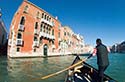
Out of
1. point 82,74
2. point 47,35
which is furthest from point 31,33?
point 82,74

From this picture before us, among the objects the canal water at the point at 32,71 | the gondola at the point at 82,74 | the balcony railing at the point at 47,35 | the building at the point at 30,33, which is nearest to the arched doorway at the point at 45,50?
the building at the point at 30,33

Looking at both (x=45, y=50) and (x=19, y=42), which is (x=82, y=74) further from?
(x=45, y=50)

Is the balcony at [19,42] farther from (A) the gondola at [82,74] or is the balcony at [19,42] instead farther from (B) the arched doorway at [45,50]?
(A) the gondola at [82,74]

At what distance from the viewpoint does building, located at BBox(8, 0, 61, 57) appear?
2591 centimetres

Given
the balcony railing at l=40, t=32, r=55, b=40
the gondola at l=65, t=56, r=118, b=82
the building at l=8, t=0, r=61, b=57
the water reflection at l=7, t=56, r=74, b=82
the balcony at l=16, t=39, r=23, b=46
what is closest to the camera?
the gondola at l=65, t=56, r=118, b=82

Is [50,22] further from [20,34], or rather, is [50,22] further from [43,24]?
[20,34]

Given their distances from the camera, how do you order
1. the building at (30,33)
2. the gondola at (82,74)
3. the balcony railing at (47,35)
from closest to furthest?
the gondola at (82,74)
the building at (30,33)
the balcony railing at (47,35)

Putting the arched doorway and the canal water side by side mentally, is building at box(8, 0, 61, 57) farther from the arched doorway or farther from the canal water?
the canal water

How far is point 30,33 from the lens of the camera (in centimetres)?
2792

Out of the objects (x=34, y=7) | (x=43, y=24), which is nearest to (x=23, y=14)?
(x=34, y=7)

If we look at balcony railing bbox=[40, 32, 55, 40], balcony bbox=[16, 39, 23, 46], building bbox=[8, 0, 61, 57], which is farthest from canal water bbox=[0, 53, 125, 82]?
balcony railing bbox=[40, 32, 55, 40]

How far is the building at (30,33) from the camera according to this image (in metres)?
25.9

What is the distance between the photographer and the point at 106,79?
6.33 metres

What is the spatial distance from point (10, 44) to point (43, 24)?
280 inches
